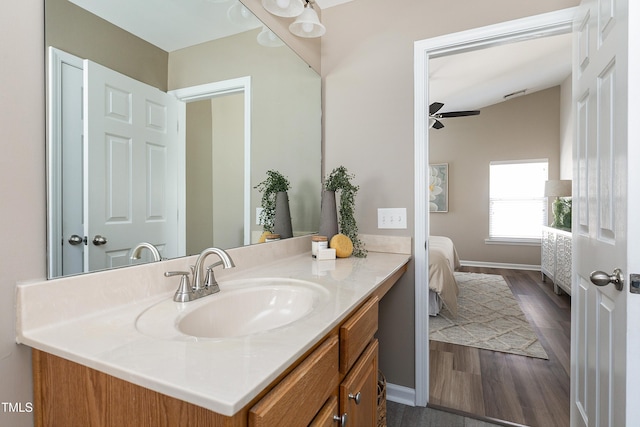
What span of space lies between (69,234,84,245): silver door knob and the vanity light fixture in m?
1.43

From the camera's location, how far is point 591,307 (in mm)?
1251

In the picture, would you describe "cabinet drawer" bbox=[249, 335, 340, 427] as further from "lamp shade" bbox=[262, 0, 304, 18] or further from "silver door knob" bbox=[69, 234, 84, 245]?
"lamp shade" bbox=[262, 0, 304, 18]

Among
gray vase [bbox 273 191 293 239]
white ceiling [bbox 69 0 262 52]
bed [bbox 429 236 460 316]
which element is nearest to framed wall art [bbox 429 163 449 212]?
bed [bbox 429 236 460 316]

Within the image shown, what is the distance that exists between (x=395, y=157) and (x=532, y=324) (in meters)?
2.44

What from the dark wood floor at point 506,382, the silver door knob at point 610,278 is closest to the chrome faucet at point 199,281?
the silver door knob at point 610,278

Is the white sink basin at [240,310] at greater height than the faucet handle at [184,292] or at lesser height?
lesser

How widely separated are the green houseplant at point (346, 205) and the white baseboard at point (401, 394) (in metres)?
0.82

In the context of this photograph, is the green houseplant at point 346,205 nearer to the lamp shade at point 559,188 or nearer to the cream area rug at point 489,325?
the cream area rug at point 489,325

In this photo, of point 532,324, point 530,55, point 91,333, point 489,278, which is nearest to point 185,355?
point 91,333

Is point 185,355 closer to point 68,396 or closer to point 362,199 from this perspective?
point 68,396

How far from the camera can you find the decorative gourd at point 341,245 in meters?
1.75

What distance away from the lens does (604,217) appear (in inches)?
43.3

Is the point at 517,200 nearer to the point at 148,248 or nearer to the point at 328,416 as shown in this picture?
the point at 328,416

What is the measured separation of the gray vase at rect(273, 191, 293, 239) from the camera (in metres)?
1.72
